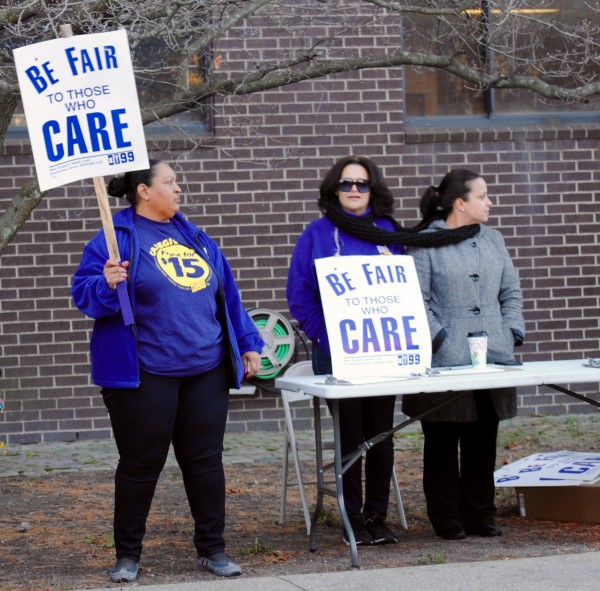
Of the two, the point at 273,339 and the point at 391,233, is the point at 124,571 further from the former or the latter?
the point at 273,339

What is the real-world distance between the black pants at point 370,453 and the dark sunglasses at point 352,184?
0.86m

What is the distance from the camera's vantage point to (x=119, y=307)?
17.2 feet

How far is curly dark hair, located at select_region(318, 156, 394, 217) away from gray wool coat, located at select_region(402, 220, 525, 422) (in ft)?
0.94

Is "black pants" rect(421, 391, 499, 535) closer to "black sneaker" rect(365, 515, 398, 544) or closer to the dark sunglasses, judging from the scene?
"black sneaker" rect(365, 515, 398, 544)

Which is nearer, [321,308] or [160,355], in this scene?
[160,355]

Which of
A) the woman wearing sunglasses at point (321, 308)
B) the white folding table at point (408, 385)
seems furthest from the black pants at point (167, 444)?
the woman wearing sunglasses at point (321, 308)

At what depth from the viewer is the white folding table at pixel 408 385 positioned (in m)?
5.51

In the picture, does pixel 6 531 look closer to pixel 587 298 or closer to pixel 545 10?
pixel 587 298

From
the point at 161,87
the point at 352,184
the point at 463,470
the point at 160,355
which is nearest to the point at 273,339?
the point at 161,87

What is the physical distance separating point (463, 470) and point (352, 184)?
1609 millimetres

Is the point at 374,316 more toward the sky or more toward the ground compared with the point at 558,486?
more toward the sky

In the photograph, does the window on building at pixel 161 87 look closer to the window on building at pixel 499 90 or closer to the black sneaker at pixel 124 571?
the window on building at pixel 499 90

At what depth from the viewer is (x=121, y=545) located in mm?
5465

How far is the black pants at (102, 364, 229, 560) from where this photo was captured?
17.6ft
